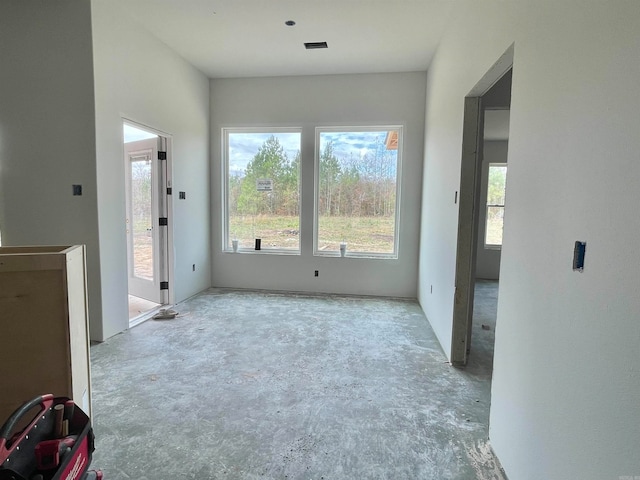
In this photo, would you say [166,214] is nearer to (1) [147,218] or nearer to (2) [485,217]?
(1) [147,218]

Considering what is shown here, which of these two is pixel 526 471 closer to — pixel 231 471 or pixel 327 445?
pixel 327 445

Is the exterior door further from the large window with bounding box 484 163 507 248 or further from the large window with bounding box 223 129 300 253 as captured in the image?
the large window with bounding box 484 163 507 248

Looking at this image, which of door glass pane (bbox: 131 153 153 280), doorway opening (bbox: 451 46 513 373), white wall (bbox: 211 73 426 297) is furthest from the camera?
white wall (bbox: 211 73 426 297)

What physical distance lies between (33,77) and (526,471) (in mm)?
4537

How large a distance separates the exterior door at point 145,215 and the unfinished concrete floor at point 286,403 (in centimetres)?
88

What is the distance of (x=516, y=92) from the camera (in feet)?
5.39

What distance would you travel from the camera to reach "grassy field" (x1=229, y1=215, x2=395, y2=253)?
4.77m

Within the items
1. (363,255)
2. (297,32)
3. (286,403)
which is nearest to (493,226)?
(363,255)

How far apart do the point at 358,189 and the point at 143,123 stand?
279 cm

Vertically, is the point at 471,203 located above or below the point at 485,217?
above

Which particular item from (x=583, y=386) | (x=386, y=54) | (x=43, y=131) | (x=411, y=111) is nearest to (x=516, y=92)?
(x=583, y=386)

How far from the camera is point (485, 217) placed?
6.07 metres

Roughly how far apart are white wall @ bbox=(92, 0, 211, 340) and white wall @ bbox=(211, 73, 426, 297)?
36 cm

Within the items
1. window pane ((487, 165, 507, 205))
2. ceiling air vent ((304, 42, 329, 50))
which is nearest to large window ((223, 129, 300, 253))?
ceiling air vent ((304, 42, 329, 50))
